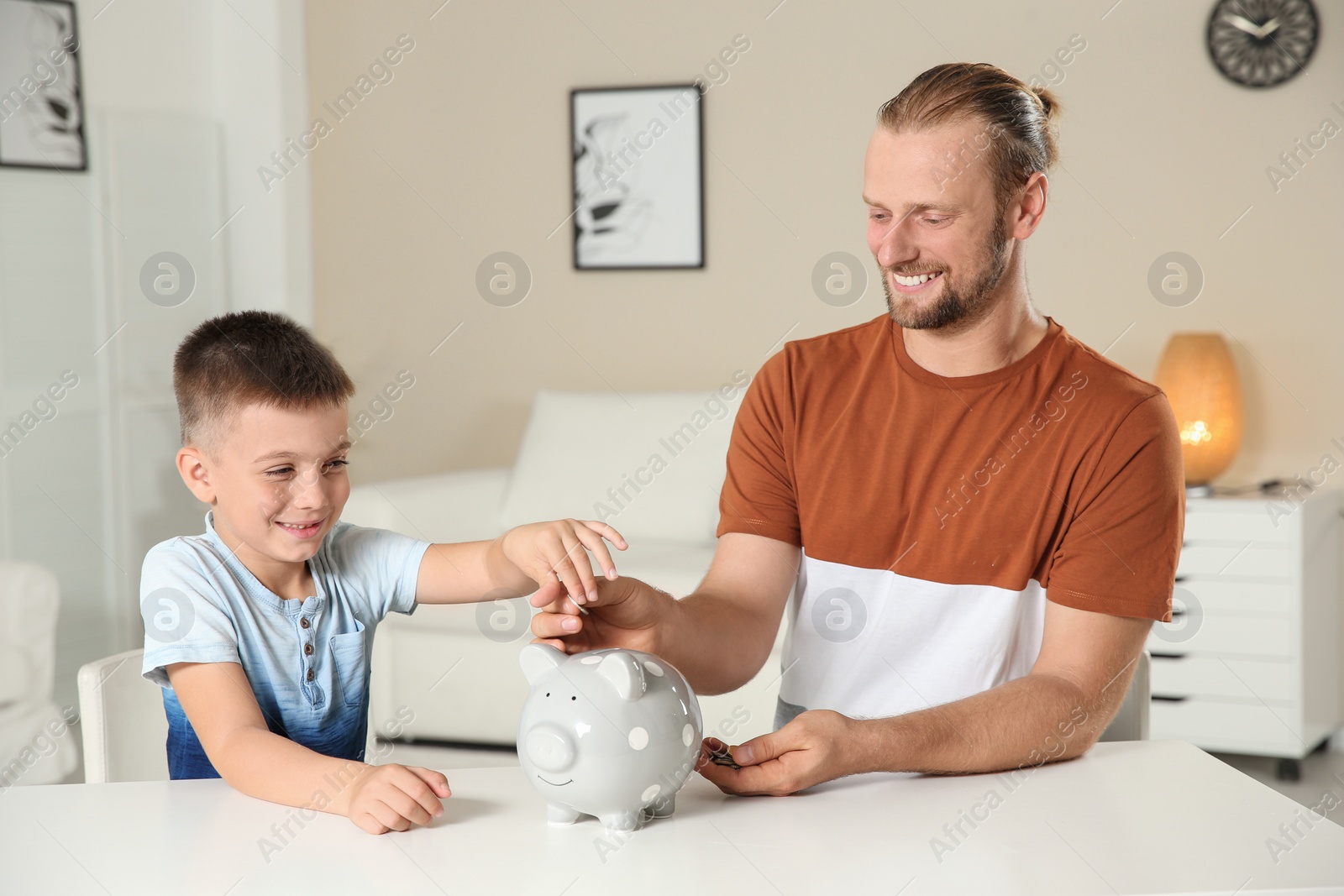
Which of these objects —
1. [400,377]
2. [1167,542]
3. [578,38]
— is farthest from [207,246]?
[1167,542]

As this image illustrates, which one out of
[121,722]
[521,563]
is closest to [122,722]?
[121,722]

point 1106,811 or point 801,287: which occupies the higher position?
point 801,287

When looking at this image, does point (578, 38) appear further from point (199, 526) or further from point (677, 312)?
point (199, 526)

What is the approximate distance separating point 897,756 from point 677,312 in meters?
2.96

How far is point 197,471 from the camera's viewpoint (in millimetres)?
1234

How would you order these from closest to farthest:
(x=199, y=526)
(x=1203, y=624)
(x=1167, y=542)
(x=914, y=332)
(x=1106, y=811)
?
(x=1106, y=811), (x=1167, y=542), (x=914, y=332), (x=1203, y=624), (x=199, y=526)

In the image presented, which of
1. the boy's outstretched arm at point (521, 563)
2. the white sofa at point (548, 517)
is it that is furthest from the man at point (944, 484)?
the white sofa at point (548, 517)

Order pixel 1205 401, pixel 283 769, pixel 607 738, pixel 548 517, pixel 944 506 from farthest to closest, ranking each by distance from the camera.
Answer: pixel 548 517, pixel 1205 401, pixel 944 506, pixel 283 769, pixel 607 738

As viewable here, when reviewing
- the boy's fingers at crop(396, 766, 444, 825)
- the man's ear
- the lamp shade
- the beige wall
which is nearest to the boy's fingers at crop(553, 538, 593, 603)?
the boy's fingers at crop(396, 766, 444, 825)

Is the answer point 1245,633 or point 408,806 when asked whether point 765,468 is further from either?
point 1245,633

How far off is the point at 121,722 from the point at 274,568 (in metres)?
→ 0.24

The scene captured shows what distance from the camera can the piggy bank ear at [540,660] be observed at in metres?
0.94

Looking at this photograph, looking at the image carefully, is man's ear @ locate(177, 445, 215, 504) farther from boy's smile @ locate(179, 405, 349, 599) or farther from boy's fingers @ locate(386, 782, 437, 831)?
boy's fingers @ locate(386, 782, 437, 831)

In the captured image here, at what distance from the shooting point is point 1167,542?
1271mm
